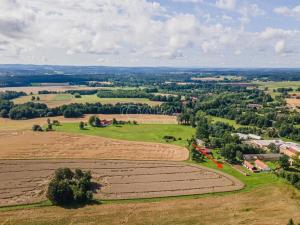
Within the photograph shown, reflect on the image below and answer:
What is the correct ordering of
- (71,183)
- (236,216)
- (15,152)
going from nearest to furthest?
(236,216), (71,183), (15,152)

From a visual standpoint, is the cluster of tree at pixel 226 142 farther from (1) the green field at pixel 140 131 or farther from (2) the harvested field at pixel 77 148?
(2) the harvested field at pixel 77 148

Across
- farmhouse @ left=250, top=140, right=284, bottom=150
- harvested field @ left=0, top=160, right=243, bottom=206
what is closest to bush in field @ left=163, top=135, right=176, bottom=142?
farmhouse @ left=250, top=140, right=284, bottom=150

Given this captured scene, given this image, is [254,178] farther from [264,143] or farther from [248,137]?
[248,137]

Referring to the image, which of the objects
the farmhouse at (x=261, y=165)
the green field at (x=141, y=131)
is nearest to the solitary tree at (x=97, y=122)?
the green field at (x=141, y=131)

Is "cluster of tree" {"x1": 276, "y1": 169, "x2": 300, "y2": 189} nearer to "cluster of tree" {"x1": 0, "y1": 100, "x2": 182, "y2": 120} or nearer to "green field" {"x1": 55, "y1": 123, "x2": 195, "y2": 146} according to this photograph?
"green field" {"x1": 55, "y1": 123, "x2": 195, "y2": 146}

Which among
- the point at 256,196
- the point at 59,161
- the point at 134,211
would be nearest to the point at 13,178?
the point at 59,161

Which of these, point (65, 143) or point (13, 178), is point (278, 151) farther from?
point (13, 178)

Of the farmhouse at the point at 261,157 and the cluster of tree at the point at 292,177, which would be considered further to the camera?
the farmhouse at the point at 261,157

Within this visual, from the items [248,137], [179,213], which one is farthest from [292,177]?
[248,137]
